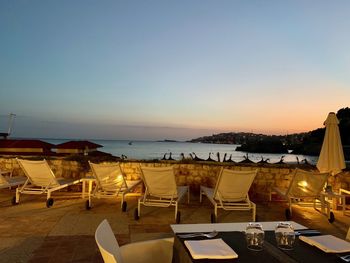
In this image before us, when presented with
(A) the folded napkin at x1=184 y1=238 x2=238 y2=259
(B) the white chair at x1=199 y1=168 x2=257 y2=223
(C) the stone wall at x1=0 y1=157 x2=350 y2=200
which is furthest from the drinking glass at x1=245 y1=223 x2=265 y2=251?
(C) the stone wall at x1=0 y1=157 x2=350 y2=200

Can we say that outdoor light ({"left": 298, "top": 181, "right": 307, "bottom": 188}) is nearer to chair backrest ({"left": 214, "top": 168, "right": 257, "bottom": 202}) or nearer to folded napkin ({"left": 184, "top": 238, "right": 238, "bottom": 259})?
chair backrest ({"left": 214, "top": 168, "right": 257, "bottom": 202})

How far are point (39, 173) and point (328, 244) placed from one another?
18.5ft

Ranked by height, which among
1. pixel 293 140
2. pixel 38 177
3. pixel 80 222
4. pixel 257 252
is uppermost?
pixel 293 140

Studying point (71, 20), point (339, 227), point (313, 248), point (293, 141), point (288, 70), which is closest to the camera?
point (313, 248)

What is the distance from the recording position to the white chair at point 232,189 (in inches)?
198

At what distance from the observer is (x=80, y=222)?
4.70 meters

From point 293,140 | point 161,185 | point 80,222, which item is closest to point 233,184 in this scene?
point 161,185

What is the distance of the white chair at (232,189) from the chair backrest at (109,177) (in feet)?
6.37

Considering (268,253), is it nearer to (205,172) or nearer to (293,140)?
(205,172)

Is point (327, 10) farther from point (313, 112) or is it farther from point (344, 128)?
point (344, 128)

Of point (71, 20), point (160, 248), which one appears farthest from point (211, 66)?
point (160, 248)

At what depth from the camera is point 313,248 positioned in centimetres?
174

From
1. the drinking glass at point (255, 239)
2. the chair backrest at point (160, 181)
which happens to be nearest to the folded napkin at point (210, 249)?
the drinking glass at point (255, 239)

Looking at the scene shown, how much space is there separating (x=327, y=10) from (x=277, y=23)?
51.3 inches
